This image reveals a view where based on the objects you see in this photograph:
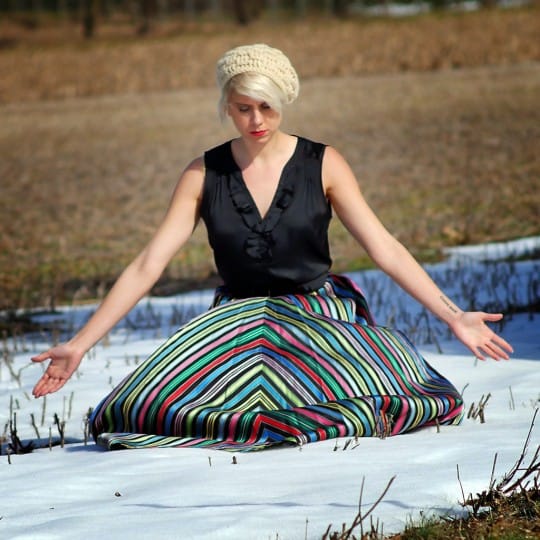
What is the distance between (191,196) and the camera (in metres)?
4.98

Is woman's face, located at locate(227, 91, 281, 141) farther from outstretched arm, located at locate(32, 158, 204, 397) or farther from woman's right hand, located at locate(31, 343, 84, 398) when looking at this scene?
woman's right hand, located at locate(31, 343, 84, 398)

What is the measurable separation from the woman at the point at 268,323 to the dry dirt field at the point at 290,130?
430 cm

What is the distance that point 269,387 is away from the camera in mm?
4570

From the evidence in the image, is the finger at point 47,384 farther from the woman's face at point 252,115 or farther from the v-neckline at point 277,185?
the woman's face at point 252,115

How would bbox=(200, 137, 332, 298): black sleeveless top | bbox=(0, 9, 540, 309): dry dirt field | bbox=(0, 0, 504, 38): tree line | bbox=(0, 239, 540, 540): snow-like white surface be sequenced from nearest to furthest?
bbox=(0, 239, 540, 540): snow-like white surface
bbox=(200, 137, 332, 298): black sleeveless top
bbox=(0, 9, 540, 309): dry dirt field
bbox=(0, 0, 504, 38): tree line

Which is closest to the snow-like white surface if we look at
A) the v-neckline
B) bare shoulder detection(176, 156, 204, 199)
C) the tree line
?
the v-neckline

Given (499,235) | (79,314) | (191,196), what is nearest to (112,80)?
(499,235)

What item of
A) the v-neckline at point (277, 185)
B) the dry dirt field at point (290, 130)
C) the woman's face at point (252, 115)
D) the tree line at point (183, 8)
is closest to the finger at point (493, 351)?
the v-neckline at point (277, 185)

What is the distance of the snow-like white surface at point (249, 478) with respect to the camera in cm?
347

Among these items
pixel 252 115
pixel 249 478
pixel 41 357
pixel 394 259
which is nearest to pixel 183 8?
pixel 252 115

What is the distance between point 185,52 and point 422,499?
3123 cm

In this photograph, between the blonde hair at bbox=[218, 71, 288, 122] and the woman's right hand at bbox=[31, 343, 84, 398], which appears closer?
the woman's right hand at bbox=[31, 343, 84, 398]

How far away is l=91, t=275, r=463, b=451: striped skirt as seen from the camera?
4535 mm

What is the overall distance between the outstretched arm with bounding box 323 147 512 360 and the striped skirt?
0.96 ft
